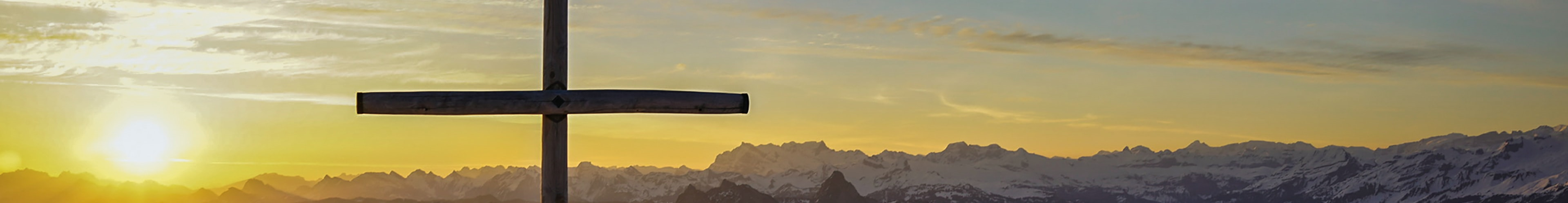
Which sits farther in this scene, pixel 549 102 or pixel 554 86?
pixel 554 86

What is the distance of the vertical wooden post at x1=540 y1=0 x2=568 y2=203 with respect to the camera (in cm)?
1240

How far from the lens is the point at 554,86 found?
12.4m

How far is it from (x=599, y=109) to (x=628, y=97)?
9.8 inches

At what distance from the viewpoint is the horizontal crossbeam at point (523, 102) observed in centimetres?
1233

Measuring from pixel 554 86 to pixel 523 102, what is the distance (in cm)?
27

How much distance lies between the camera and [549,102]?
1229 cm

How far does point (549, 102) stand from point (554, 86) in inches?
6.4

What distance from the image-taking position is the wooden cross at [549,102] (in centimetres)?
1234

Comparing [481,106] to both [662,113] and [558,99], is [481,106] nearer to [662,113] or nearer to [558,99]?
[558,99]

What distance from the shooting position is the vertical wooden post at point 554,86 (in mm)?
12398

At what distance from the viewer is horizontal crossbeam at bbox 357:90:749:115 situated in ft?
40.4

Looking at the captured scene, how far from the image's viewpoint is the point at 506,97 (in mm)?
12375

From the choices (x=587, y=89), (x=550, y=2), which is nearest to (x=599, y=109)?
(x=587, y=89)

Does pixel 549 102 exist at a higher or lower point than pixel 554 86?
lower
